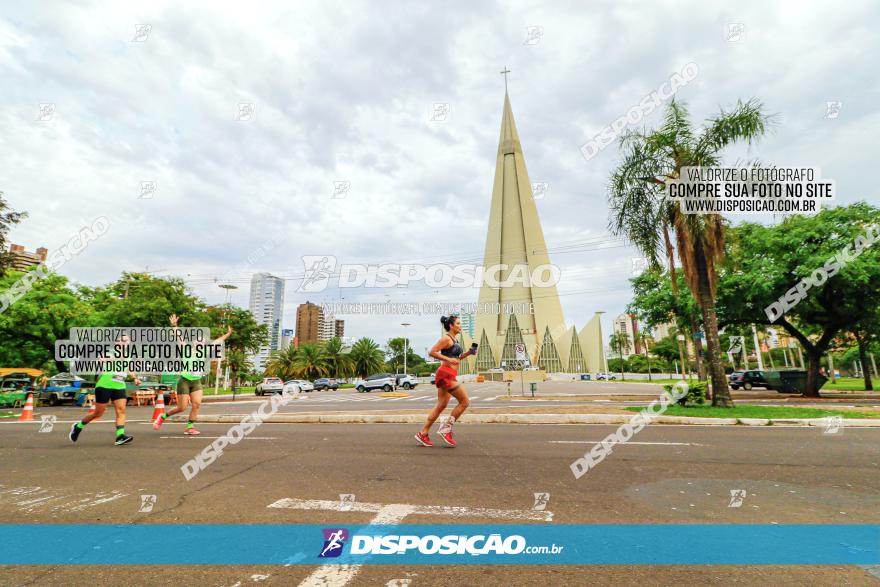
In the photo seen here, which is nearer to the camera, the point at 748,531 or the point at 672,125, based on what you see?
the point at 748,531

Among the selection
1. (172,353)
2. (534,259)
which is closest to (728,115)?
(172,353)

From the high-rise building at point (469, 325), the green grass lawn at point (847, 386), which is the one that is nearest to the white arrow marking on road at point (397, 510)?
the green grass lawn at point (847, 386)

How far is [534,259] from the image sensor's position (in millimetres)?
93688

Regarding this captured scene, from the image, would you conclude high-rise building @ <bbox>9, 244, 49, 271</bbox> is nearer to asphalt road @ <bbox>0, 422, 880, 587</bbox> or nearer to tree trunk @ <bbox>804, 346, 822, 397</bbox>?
asphalt road @ <bbox>0, 422, 880, 587</bbox>

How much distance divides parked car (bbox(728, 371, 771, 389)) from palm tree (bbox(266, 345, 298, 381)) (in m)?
49.5

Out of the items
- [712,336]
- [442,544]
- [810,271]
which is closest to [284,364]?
[712,336]

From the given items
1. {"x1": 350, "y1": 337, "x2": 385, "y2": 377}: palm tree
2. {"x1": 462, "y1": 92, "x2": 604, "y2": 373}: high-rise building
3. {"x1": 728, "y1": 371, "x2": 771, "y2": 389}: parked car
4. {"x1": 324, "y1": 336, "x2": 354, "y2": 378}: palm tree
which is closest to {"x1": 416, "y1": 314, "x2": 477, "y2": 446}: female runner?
{"x1": 728, "y1": 371, "x2": 771, "y2": 389}: parked car

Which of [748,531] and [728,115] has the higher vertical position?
[728,115]

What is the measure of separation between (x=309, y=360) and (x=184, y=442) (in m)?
54.2

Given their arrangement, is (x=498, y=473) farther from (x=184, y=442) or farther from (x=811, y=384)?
(x=811, y=384)

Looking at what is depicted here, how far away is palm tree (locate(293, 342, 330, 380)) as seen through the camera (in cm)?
5816

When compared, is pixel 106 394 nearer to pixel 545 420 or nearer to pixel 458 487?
pixel 458 487

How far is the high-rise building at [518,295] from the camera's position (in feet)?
303

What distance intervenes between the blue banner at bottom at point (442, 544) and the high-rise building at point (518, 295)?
Answer: 87.7 meters
